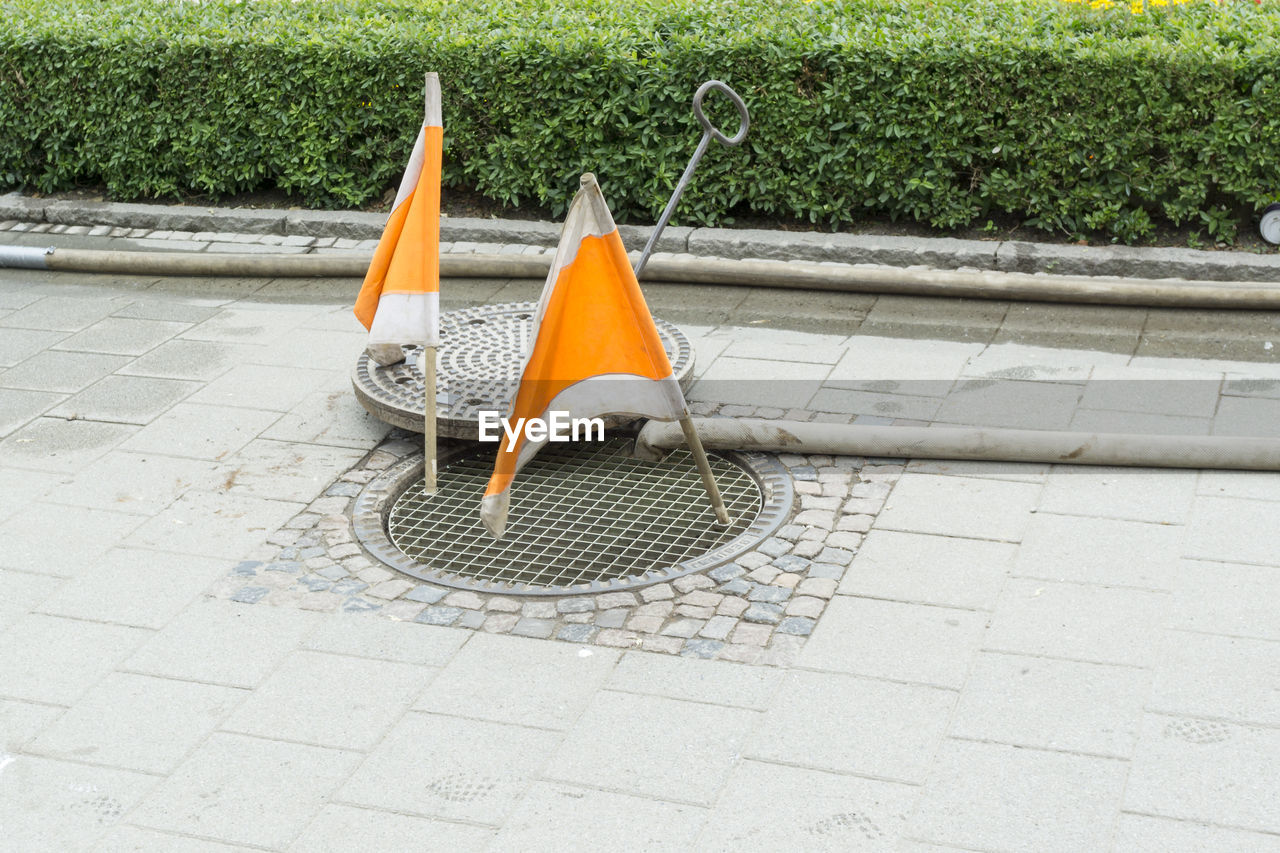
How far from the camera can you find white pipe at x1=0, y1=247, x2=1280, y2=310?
7277 millimetres

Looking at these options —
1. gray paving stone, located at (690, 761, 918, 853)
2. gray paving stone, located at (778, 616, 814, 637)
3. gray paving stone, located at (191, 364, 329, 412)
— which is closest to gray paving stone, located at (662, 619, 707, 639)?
gray paving stone, located at (778, 616, 814, 637)

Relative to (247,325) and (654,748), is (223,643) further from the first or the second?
(247,325)

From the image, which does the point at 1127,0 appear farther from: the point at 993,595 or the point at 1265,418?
the point at 993,595

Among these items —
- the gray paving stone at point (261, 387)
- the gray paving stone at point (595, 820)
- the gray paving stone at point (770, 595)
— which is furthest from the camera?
the gray paving stone at point (261, 387)

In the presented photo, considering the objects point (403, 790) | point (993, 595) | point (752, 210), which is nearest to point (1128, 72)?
Result: point (752, 210)

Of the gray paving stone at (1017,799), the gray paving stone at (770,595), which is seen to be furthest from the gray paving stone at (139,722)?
the gray paving stone at (1017,799)

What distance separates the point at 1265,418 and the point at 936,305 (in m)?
2.04

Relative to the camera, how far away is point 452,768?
13.0 ft

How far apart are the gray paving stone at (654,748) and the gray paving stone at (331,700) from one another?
1.92ft

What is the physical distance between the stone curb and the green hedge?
21 cm

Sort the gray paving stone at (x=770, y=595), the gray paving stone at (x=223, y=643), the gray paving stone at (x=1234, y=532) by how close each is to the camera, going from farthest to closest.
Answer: the gray paving stone at (x=1234, y=532)
the gray paving stone at (x=770, y=595)
the gray paving stone at (x=223, y=643)

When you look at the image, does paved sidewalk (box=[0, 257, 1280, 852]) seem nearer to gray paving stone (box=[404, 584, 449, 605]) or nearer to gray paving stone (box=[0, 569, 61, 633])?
gray paving stone (box=[0, 569, 61, 633])

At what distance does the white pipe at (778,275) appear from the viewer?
7.28 meters

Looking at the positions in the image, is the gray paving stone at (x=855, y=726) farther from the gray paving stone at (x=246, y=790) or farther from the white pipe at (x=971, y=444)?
the white pipe at (x=971, y=444)
